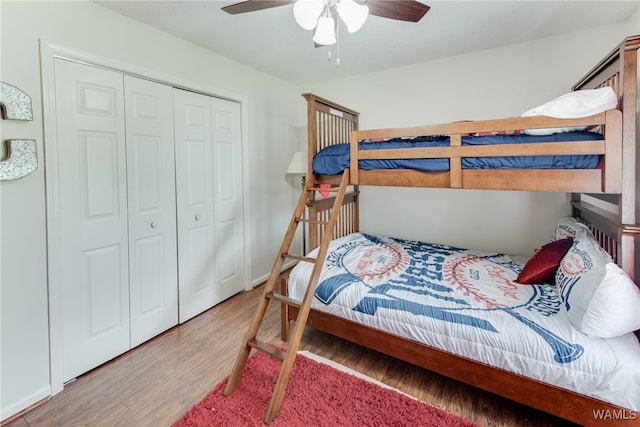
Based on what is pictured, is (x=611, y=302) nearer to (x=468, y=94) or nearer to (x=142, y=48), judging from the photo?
(x=468, y=94)

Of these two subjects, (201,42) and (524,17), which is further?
(201,42)

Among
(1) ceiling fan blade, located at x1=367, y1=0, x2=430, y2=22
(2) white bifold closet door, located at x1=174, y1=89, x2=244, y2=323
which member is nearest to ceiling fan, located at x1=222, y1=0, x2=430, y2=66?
(1) ceiling fan blade, located at x1=367, y1=0, x2=430, y2=22

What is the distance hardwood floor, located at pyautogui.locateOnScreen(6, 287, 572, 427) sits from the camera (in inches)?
64.9

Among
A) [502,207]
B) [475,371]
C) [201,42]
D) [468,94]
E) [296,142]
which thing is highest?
[201,42]

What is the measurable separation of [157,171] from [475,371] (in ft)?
8.53

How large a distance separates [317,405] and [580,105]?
218 cm

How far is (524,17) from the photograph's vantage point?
2273mm

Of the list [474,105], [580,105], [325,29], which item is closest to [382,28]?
[325,29]

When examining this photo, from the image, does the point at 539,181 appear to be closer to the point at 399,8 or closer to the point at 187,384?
the point at 399,8

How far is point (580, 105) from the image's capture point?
1.57 metres

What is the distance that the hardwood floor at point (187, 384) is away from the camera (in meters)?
1.65

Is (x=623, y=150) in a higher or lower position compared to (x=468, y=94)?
lower

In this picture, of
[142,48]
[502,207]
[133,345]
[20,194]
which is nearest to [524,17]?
[502,207]

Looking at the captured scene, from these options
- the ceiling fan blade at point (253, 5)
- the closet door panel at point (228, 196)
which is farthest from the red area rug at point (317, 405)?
the ceiling fan blade at point (253, 5)
